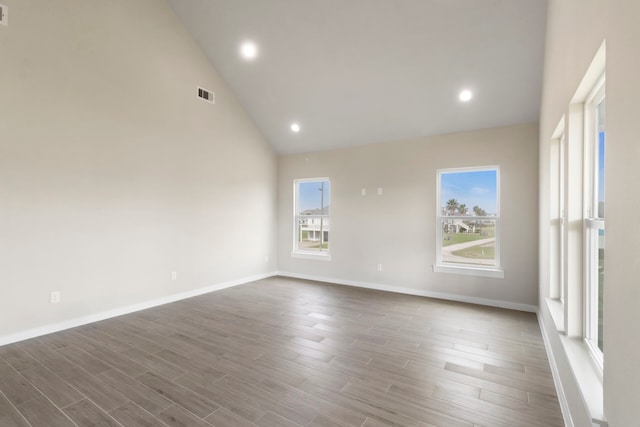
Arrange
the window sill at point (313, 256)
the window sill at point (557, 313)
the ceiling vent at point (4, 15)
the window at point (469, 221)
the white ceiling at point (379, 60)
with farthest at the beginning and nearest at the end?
the window sill at point (313, 256)
the window at point (469, 221)
the white ceiling at point (379, 60)
the ceiling vent at point (4, 15)
the window sill at point (557, 313)

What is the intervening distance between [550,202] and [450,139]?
2121mm

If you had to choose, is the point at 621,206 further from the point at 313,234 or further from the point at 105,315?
the point at 313,234

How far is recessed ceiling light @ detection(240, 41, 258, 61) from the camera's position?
14.9ft

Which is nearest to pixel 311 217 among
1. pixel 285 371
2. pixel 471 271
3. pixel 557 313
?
pixel 471 271

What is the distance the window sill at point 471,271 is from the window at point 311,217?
2117mm

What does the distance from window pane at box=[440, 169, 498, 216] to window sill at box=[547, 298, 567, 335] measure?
1935mm

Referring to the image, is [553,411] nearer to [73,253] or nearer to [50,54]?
[73,253]

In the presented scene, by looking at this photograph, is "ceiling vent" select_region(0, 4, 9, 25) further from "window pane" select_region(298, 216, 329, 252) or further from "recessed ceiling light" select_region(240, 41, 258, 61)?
"window pane" select_region(298, 216, 329, 252)

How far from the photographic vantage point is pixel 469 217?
4.84m

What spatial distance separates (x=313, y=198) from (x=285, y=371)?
13.4ft

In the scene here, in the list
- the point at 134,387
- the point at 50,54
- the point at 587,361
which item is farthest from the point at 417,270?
the point at 50,54

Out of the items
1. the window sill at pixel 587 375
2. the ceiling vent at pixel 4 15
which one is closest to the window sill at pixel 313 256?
the window sill at pixel 587 375

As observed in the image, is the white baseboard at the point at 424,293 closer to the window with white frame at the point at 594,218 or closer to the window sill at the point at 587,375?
the window sill at the point at 587,375

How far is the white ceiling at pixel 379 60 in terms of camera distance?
11.4 ft
